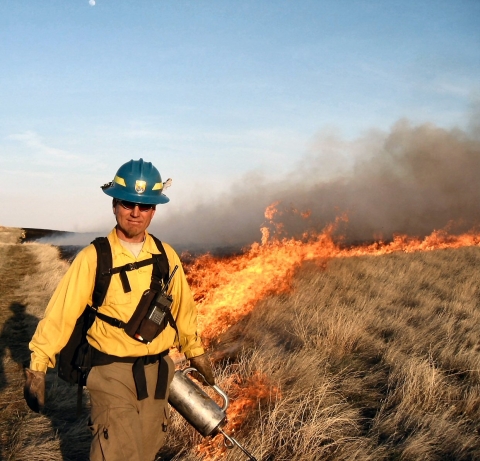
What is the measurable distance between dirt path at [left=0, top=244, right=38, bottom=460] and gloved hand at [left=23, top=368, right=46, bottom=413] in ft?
6.00

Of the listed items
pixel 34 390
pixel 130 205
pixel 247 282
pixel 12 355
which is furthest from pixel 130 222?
pixel 247 282

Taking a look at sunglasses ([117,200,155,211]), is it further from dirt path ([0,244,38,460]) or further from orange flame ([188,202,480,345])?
orange flame ([188,202,480,345])

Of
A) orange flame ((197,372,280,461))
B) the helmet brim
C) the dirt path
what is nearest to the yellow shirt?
the helmet brim

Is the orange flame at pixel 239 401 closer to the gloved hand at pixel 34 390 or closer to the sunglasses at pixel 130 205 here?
the gloved hand at pixel 34 390

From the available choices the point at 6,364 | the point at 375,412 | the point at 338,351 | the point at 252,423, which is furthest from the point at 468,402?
the point at 6,364

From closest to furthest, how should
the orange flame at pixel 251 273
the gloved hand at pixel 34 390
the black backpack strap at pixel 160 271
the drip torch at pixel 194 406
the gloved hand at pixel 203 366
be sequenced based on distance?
the gloved hand at pixel 34 390 < the black backpack strap at pixel 160 271 < the drip torch at pixel 194 406 < the gloved hand at pixel 203 366 < the orange flame at pixel 251 273

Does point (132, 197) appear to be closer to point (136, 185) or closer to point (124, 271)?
point (136, 185)

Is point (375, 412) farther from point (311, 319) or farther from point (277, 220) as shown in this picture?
point (277, 220)

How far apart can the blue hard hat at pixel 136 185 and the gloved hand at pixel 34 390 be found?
1.17 m

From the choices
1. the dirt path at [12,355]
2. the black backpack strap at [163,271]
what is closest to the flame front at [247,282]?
the black backpack strap at [163,271]

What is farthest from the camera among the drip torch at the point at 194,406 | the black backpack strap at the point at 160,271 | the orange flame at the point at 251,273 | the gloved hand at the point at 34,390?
the orange flame at the point at 251,273

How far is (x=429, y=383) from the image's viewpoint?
17.3 ft

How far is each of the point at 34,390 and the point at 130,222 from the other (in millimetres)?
1142

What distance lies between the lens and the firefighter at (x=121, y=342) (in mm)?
2799
